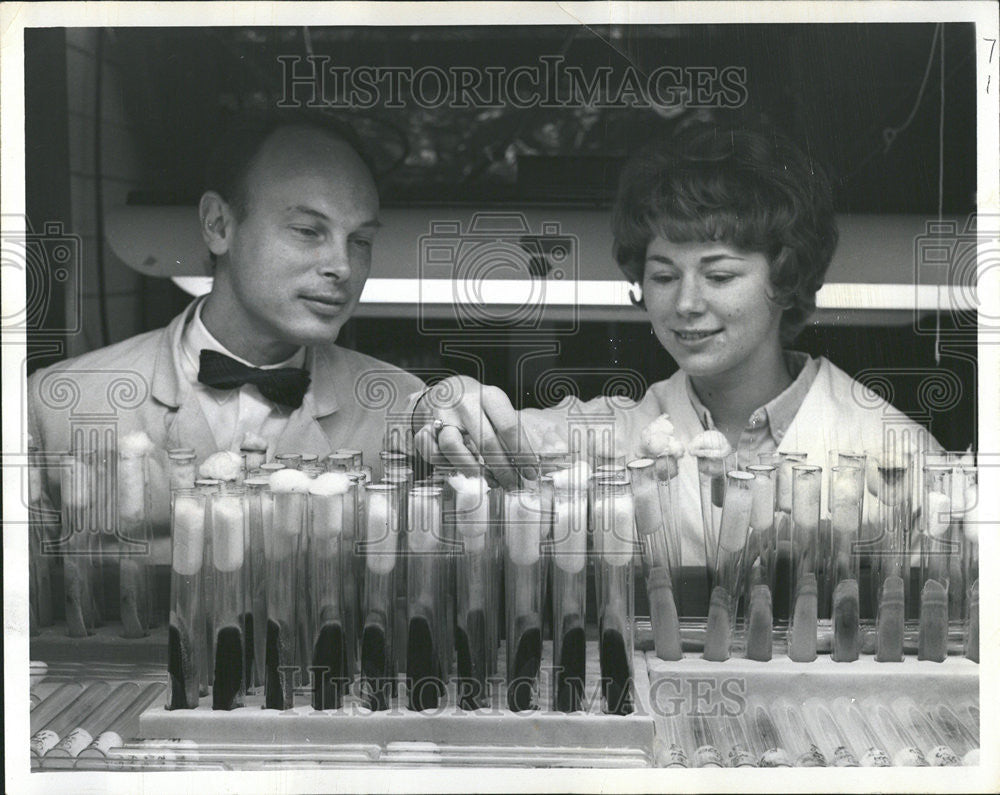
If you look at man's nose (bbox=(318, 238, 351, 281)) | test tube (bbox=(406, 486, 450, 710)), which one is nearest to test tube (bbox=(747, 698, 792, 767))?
test tube (bbox=(406, 486, 450, 710))

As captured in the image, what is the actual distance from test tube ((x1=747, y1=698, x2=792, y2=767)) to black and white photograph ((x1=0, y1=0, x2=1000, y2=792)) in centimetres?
1

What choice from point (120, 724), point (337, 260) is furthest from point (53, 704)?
point (337, 260)

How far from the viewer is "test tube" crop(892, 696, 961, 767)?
2867mm

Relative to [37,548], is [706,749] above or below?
below

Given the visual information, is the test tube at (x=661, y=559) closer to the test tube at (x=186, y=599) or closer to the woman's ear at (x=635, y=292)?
the woman's ear at (x=635, y=292)

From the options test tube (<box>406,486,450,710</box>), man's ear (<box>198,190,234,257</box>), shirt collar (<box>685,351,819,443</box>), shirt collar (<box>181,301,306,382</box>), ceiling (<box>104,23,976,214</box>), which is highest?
ceiling (<box>104,23,976,214</box>)

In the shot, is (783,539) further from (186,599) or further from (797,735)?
(186,599)

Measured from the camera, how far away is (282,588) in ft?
9.21

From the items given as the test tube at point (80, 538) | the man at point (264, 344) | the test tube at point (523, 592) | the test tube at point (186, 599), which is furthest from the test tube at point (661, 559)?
the test tube at point (80, 538)

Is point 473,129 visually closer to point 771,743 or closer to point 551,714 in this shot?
point 551,714

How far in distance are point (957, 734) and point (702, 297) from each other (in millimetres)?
1296

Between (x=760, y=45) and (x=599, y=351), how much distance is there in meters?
0.86

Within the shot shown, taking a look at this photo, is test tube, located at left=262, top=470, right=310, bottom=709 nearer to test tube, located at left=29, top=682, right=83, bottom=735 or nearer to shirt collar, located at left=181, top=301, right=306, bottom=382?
shirt collar, located at left=181, top=301, right=306, bottom=382

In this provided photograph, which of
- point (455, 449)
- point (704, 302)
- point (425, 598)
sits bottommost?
point (425, 598)
